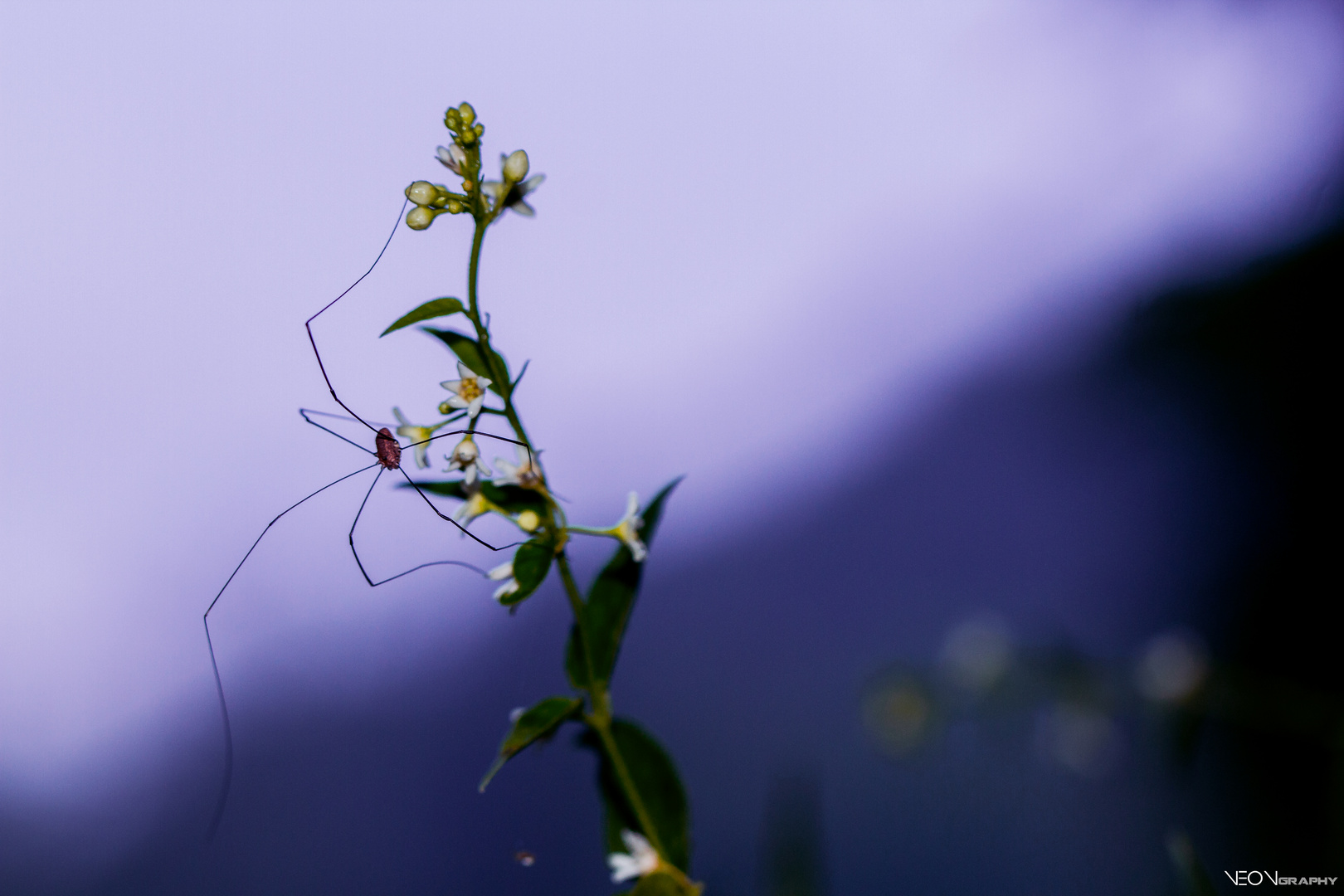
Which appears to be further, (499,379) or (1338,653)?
(1338,653)

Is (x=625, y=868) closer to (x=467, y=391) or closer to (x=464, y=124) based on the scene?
(x=467, y=391)

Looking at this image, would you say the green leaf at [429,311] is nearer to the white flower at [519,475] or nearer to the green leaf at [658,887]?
the white flower at [519,475]

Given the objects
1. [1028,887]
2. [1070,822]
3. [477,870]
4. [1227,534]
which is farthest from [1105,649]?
[477,870]

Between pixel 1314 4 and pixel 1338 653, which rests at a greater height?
pixel 1314 4

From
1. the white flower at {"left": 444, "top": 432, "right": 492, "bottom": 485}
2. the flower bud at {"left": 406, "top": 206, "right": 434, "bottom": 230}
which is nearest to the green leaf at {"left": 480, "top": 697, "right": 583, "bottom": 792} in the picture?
the white flower at {"left": 444, "top": 432, "right": 492, "bottom": 485}

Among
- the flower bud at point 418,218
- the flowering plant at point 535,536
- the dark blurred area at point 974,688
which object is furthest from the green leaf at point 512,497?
the dark blurred area at point 974,688

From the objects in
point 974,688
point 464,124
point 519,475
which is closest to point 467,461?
point 519,475

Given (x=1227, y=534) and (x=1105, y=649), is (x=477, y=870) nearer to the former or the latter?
(x=1105, y=649)
